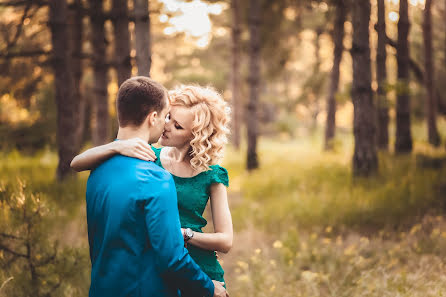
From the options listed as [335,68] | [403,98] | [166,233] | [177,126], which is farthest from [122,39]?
[335,68]

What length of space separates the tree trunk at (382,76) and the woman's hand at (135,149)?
8.90 m

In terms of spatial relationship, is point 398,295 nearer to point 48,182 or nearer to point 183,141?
point 183,141

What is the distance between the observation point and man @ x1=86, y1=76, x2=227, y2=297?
6.45ft

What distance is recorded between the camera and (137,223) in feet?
6.61

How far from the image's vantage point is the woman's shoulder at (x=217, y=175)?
2.54 metres

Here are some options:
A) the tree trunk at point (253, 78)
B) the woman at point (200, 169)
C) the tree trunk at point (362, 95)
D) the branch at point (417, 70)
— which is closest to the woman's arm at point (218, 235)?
the woman at point (200, 169)

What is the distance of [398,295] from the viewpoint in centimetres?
394

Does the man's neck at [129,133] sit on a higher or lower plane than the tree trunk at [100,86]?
lower

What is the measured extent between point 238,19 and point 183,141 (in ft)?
48.5

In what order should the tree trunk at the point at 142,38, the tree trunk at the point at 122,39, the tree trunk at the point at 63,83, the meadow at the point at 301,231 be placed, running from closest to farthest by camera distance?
the meadow at the point at 301,231
the tree trunk at the point at 142,38
the tree trunk at the point at 122,39
the tree trunk at the point at 63,83

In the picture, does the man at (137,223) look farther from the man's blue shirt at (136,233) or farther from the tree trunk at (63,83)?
the tree trunk at (63,83)

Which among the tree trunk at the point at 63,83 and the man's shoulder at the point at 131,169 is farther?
the tree trunk at the point at 63,83

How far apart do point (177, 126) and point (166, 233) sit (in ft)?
2.73

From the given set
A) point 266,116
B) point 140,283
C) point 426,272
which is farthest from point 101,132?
point 266,116
